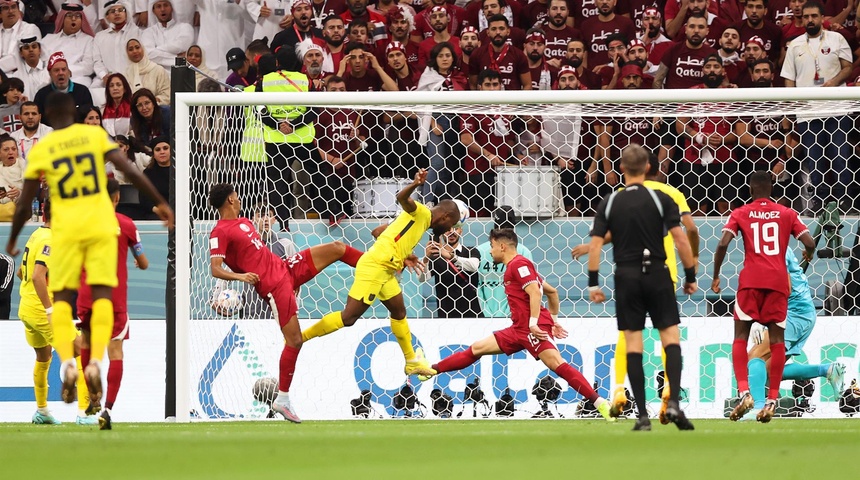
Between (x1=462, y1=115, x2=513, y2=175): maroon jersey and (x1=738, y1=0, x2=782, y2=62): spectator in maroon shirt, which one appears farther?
(x1=738, y1=0, x2=782, y2=62): spectator in maroon shirt

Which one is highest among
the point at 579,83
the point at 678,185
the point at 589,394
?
the point at 579,83

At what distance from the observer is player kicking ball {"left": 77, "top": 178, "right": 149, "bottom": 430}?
30.2ft

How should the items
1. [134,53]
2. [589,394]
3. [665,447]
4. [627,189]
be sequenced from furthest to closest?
Result: 1. [134,53]
2. [589,394]
3. [627,189]
4. [665,447]

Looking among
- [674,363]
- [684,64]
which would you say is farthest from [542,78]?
[674,363]

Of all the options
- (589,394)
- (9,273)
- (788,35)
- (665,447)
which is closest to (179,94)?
(9,273)

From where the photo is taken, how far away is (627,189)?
24.9 feet

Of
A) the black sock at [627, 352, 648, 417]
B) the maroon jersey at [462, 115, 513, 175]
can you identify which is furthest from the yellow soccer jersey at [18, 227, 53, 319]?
the black sock at [627, 352, 648, 417]

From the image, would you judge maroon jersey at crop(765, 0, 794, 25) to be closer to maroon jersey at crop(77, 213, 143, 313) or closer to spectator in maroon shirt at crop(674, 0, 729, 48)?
spectator in maroon shirt at crop(674, 0, 729, 48)

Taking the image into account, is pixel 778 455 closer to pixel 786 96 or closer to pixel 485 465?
pixel 485 465

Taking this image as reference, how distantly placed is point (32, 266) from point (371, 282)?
2.90m

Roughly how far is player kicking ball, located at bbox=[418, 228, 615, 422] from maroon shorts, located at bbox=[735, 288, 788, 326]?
1385 mm

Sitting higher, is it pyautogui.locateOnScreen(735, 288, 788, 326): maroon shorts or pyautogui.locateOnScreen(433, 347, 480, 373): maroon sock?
pyautogui.locateOnScreen(735, 288, 788, 326): maroon shorts

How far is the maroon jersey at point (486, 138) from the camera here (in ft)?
40.0

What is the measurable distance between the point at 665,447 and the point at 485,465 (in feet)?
4.09
